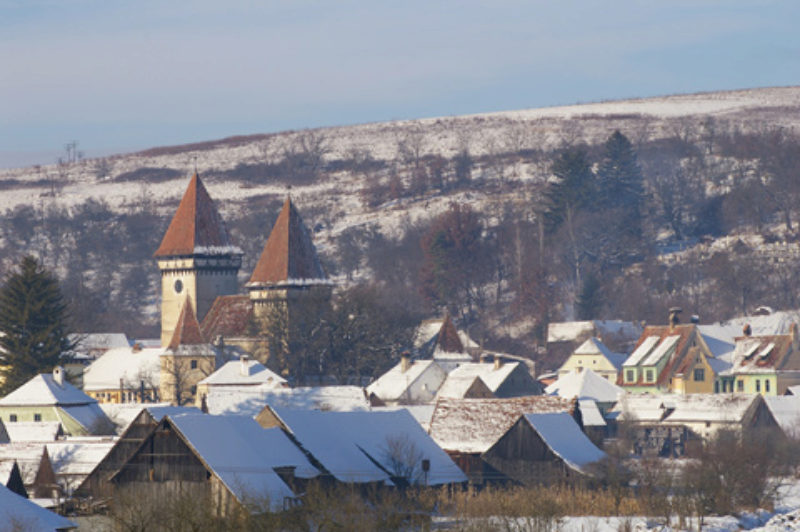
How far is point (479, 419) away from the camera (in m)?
69.2

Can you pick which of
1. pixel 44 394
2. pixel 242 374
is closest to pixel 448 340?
pixel 242 374

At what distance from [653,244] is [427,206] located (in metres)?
33.1

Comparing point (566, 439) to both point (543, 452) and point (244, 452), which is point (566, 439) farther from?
point (244, 452)

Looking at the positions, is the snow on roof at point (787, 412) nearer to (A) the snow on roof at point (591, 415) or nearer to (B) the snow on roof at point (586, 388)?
(A) the snow on roof at point (591, 415)

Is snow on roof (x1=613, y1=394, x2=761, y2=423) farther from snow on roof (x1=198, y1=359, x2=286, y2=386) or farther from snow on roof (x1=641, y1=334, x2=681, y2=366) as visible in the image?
snow on roof (x1=198, y1=359, x2=286, y2=386)

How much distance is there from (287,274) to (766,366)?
2867cm

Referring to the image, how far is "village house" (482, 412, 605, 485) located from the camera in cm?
6388

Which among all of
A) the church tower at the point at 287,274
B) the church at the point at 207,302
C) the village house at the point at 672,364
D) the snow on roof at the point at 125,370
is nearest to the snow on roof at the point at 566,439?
the village house at the point at 672,364

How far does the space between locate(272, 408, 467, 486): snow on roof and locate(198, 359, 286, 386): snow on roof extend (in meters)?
31.1

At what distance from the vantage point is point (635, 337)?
123m

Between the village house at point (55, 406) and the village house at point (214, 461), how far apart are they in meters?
22.8

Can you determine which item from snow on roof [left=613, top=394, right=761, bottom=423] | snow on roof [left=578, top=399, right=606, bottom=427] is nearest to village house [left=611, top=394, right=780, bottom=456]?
snow on roof [left=613, top=394, right=761, bottom=423]

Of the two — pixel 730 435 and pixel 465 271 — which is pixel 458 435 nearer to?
pixel 730 435

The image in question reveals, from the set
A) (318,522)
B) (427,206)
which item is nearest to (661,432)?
(318,522)
